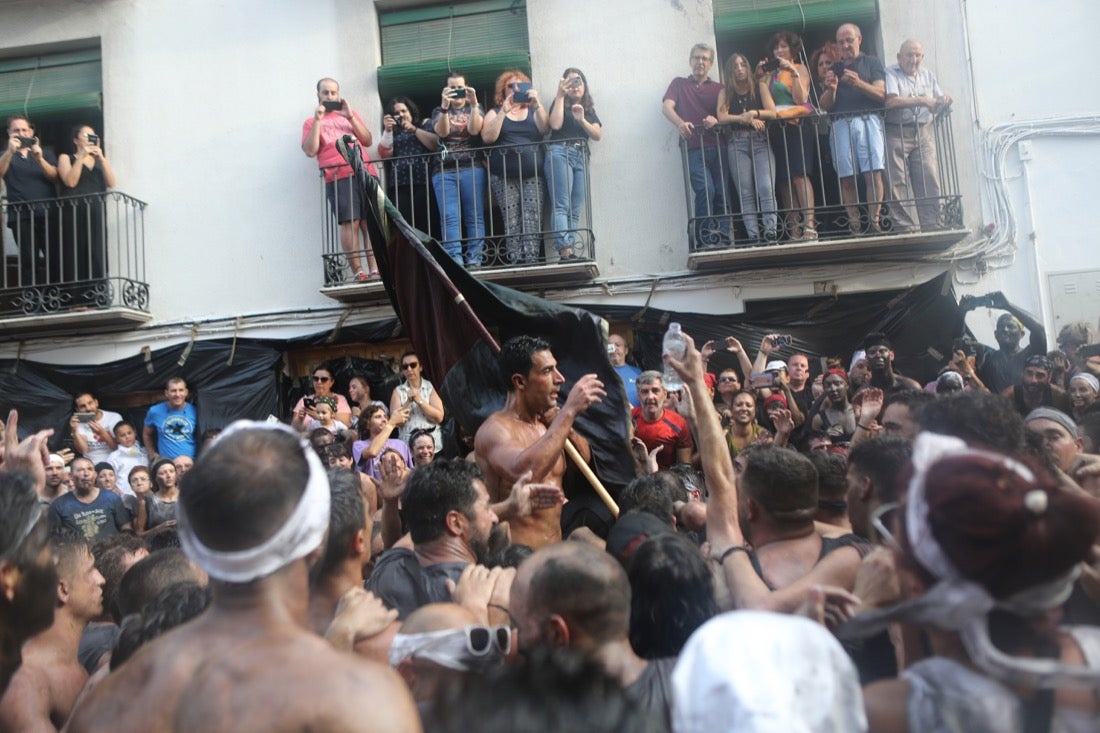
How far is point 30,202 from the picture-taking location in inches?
444

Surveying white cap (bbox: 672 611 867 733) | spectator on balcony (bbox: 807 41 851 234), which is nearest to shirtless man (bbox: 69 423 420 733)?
white cap (bbox: 672 611 867 733)

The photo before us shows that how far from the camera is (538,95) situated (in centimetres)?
1086

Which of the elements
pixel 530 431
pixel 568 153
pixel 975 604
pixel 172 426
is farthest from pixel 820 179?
pixel 975 604

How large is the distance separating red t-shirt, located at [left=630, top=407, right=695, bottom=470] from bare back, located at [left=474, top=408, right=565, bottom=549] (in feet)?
→ 6.60

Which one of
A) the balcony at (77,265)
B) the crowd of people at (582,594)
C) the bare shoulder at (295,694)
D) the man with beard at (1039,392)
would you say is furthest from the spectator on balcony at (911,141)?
the bare shoulder at (295,694)

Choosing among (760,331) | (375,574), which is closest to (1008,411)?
(375,574)

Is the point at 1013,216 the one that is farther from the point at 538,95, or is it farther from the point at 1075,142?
the point at 538,95

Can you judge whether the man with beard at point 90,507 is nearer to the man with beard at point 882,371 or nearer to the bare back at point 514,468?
the bare back at point 514,468

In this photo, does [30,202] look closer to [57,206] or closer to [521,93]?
[57,206]

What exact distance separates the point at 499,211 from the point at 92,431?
4.72 metres

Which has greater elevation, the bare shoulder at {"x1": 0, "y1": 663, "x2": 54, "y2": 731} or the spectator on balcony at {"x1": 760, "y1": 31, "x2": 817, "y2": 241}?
the spectator on balcony at {"x1": 760, "y1": 31, "x2": 817, "y2": 241}

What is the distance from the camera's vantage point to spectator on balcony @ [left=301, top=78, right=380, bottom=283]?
10.5 metres

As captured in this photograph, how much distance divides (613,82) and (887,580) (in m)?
8.97

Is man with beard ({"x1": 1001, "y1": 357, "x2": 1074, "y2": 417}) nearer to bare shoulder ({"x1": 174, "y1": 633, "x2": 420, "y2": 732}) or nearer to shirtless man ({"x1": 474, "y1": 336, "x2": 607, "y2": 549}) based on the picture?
shirtless man ({"x1": 474, "y1": 336, "x2": 607, "y2": 549})
